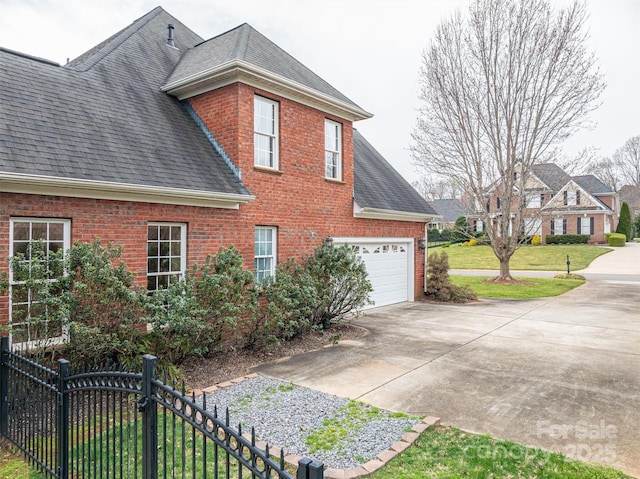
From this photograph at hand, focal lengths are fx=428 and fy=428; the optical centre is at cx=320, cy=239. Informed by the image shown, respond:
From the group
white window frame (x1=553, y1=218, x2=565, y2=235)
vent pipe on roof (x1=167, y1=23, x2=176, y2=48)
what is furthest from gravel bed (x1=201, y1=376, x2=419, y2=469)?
white window frame (x1=553, y1=218, x2=565, y2=235)

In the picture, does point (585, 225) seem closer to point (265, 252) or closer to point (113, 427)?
point (265, 252)

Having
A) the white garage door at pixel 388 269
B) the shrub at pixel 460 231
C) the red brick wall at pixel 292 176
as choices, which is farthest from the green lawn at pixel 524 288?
the red brick wall at pixel 292 176

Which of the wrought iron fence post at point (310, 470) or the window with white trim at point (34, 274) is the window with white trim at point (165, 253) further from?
the wrought iron fence post at point (310, 470)

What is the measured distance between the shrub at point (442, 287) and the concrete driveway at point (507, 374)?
2.89 m

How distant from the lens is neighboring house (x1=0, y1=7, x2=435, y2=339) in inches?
271

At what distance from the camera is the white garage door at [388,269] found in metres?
13.9

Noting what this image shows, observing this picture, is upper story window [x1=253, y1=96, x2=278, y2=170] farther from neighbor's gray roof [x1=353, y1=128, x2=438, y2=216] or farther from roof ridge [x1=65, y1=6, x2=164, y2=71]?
roof ridge [x1=65, y1=6, x2=164, y2=71]

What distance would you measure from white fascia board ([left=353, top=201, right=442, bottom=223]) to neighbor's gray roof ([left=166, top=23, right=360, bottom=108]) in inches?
123

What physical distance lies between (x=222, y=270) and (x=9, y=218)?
3.39 meters

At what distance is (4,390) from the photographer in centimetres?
493

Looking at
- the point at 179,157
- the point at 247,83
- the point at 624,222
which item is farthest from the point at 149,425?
the point at 624,222

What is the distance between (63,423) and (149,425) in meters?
1.24

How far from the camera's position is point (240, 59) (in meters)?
9.33

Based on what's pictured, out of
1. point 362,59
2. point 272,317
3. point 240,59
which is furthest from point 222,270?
point 362,59
